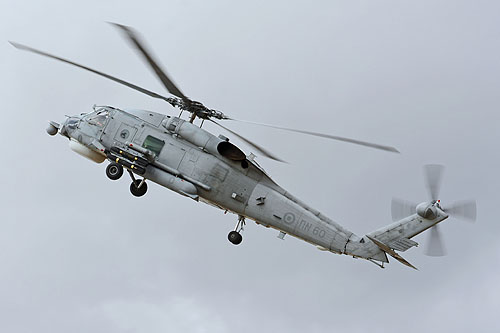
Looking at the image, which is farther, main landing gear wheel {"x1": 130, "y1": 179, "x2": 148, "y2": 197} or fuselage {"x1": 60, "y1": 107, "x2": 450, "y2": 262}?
main landing gear wheel {"x1": 130, "y1": 179, "x2": 148, "y2": 197}

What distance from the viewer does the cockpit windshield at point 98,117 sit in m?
27.4

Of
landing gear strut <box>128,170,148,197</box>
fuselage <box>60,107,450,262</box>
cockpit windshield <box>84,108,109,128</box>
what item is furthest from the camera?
cockpit windshield <box>84,108,109,128</box>

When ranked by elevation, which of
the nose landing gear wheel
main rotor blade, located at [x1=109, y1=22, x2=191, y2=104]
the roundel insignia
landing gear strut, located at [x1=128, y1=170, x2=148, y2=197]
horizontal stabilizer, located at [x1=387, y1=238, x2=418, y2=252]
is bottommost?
the nose landing gear wheel

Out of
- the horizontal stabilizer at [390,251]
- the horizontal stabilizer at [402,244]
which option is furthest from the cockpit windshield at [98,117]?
the horizontal stabilizer at [402,244]

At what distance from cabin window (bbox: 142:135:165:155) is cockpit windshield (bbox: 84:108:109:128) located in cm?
199

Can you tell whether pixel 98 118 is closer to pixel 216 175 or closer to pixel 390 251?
pixel 216 175

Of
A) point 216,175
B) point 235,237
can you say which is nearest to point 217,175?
point 216,175

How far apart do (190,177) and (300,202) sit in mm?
4010

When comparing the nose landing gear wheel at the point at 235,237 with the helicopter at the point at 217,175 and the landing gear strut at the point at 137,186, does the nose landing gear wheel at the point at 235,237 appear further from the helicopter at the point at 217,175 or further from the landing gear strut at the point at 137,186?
the landing gear strut at the point at 137,186

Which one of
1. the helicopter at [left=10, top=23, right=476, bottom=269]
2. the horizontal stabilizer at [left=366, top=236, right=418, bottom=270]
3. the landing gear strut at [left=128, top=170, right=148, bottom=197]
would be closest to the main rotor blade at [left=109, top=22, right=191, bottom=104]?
the helicopter at [left=10, top=23, right=476, bottom=269]

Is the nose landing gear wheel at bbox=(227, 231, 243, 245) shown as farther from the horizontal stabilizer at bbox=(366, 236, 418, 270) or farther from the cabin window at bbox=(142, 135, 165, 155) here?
the horizontal stabilizer at bbox=(366, 236, 418, 270)

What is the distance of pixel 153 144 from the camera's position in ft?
86.9

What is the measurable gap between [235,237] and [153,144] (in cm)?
453

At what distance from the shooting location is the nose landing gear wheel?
1062 inches
